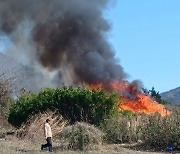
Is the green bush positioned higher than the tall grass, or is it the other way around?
the green bush

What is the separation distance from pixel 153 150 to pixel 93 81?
65.8 ft

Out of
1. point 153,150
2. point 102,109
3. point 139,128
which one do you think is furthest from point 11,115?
point 153,150

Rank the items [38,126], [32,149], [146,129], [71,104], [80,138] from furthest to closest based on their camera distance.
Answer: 1. [71,104]
2. [38,126]
3. [146,129]
4. [32,149]
5. [80,138]

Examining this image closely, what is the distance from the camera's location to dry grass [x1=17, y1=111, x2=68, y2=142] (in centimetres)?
2908

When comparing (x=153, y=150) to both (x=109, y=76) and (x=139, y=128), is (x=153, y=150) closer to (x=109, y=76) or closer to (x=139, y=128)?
(x=139, y=128)

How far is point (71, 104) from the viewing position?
33.7 m

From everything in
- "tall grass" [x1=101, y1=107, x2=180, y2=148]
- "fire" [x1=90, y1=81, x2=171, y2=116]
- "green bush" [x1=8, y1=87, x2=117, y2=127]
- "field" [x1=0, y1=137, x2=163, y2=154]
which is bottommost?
"field" [x1=0, y1=137, x2=163, y2=154]

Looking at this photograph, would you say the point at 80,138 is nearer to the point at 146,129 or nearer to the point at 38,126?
the point at 146,129

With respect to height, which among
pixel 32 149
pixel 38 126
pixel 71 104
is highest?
pixel 71 104

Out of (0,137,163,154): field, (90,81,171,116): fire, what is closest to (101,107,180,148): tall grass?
(0,137,163,154): field

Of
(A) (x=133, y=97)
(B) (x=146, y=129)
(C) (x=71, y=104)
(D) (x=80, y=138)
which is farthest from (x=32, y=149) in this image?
(A) (x=133, y=97)

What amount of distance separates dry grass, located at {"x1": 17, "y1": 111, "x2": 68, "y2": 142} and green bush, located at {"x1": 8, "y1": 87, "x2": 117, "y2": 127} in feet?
4.97

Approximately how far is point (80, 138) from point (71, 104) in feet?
33.8

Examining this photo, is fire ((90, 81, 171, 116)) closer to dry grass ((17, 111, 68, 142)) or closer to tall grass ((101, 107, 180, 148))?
dry grass ((17, 111, 68, 142))
